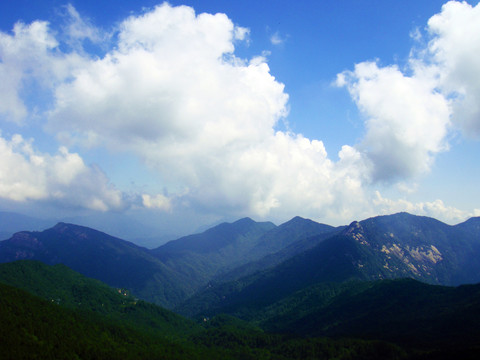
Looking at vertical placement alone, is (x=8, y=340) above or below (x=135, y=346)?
above

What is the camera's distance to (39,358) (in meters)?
146

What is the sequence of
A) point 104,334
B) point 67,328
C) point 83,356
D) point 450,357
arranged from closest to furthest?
point 450,357
point 83,356
point 67,328
point 104,334

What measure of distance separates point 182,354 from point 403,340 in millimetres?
142788

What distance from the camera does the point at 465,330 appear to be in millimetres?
187000

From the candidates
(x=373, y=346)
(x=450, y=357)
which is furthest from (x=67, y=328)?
(x=450, y=357)

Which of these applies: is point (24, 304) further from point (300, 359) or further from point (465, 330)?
point (465, 330)

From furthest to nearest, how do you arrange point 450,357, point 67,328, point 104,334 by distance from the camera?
1. point 104,334
2. point 67,328
3. point 450,357

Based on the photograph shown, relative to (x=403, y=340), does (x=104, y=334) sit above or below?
above

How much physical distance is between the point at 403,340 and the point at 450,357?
57.3 metres

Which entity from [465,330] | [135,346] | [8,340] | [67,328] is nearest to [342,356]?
[465,330]

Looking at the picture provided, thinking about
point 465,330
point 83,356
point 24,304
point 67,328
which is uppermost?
point 24,304

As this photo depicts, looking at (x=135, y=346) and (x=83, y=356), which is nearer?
(x=83, y=356)

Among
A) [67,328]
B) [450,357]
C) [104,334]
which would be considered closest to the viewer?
[450,357]

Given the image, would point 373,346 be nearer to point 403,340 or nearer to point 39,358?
point 403,340
